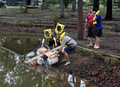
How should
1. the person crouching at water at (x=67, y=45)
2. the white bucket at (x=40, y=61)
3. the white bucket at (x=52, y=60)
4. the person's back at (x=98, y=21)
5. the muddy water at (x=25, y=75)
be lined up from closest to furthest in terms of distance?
the muddy water at (x=25, y=75)
the person crouching at water at (x=67, y=45)
the white bucket at (x=52, y=60)
the person's back at (x=98, y=21)
the white bucket at (x=40, y=61)

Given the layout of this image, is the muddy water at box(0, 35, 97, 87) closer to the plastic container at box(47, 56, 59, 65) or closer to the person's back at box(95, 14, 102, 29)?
the plastic container at box(47, 56, 59, 65)

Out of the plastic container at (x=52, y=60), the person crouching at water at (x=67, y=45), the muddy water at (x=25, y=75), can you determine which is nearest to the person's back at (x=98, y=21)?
the person crouching at water at (x=67, y=45)

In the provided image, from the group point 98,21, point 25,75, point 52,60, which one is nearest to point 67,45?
point 52,60

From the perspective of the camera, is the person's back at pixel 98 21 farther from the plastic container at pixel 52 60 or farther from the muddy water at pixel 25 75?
the muddy water at pixel 25 75

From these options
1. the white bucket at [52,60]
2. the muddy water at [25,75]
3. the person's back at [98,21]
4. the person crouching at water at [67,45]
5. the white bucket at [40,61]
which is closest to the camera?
the muddy water at [25,75]

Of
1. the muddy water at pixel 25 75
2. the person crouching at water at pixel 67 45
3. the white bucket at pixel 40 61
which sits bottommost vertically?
the muddy water at pixel 25 75

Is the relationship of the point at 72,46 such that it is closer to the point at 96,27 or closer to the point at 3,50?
the point at 96,27

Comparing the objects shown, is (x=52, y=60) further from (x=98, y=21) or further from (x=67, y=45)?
(x=98, y=21)

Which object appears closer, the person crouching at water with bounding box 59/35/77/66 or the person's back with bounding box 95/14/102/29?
the person crouching at water with bounding box 59/35/77/66

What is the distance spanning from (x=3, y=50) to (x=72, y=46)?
5.14 meters

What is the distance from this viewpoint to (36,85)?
32.1ft

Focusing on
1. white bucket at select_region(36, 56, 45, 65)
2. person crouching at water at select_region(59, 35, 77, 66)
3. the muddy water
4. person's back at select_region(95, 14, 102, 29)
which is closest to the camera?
the muddy water

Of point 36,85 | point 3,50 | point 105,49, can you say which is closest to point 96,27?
point 105,49

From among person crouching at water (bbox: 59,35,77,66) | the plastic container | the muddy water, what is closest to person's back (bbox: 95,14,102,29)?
person crouching at water (bbox: 59,35,77,66)
